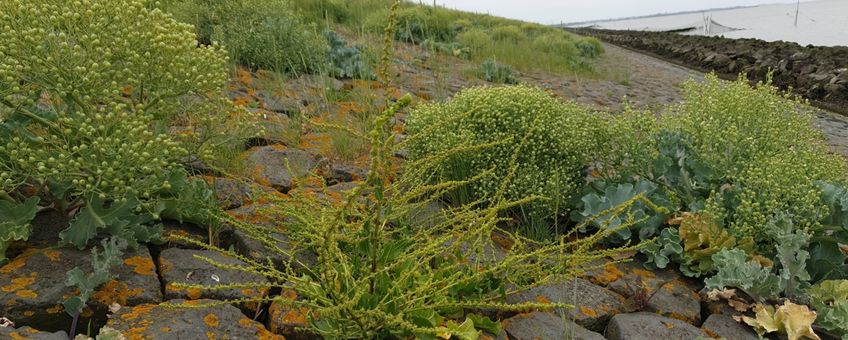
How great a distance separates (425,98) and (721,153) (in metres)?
2.78

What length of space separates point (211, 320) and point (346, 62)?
400 centimetres

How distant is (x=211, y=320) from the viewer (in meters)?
2.01

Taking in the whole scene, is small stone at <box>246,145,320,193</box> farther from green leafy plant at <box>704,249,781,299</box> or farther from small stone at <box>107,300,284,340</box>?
green leafy plant at <box>704,249,781,299</box>

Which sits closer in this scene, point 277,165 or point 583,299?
point 583,299

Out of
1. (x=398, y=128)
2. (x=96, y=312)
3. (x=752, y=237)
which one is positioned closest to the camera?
(x=96, y=312)

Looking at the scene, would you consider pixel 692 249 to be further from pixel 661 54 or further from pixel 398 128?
pixel 661 54

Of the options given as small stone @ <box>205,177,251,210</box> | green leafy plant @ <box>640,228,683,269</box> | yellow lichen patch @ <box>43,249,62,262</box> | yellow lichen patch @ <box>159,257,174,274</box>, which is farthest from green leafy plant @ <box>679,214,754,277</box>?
yellow lichen patch @ <box>43,249,62,262</box>

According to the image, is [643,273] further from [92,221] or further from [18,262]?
[18,262]

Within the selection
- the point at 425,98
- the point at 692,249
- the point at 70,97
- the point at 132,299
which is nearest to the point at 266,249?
the point at 132,299

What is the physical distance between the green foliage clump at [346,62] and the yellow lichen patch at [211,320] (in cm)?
347

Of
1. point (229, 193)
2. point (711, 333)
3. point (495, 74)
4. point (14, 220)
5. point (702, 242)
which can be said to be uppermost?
point (495, 74)

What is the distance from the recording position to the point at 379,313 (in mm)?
1706

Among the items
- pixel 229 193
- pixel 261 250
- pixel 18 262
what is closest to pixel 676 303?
pixel 261 250

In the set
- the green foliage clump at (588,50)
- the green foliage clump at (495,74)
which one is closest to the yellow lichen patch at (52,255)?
the green foliage clump at (495,74)
